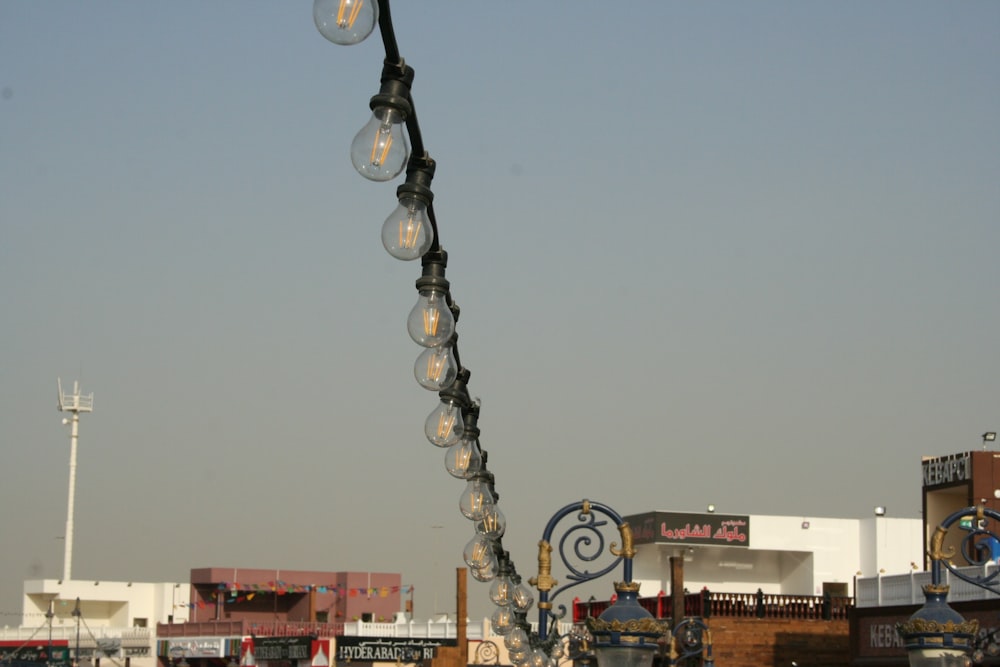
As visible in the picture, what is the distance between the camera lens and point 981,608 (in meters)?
25.4

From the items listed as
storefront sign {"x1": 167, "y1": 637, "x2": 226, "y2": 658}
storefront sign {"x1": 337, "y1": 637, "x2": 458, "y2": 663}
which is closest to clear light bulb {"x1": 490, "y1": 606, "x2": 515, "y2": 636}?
storefront sign {"x1": 337, "y1": 637, "x2": 458, "y2": 663}

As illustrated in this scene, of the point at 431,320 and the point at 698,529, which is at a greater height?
the point at 698,529

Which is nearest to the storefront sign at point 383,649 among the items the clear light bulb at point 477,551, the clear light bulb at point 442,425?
the clear light bulb at point 477,551

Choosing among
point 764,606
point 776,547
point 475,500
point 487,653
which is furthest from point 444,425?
point 776,547

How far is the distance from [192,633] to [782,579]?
22.8 meters

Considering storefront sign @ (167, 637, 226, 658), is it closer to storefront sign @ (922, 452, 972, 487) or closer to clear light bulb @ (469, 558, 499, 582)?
storefront sign @ (922, 452, 972, 487)

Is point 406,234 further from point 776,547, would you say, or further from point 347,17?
point 776,547

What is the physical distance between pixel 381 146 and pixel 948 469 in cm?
3162

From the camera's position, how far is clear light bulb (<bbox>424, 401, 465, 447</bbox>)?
7953mm

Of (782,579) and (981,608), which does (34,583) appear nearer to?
(782,579)

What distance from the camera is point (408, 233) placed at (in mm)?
5145

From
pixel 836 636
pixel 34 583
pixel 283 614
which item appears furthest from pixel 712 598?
pixel 34 583

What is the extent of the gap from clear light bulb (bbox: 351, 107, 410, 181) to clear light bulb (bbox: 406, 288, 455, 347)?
1.38 metres

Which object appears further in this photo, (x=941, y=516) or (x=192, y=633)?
(x=192, y=633)
